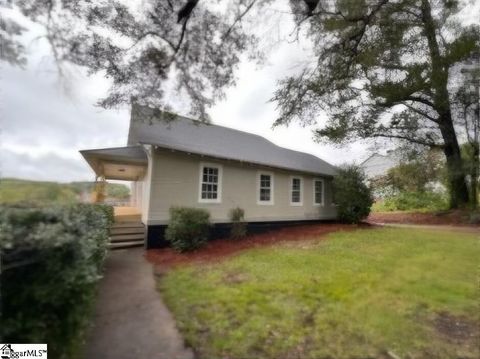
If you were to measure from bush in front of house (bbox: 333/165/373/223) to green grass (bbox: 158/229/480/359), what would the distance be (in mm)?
5488

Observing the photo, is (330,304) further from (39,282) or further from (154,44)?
(154,44)

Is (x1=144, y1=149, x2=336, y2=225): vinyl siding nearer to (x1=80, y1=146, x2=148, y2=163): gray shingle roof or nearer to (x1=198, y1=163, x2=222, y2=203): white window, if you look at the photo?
(x1=198, y1=163, x2=222, y2=203): white window

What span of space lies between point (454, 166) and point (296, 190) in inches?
357

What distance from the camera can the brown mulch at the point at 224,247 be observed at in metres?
Answer: 7.47

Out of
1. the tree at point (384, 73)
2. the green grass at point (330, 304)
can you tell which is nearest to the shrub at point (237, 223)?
the green grass at point (330, 304)

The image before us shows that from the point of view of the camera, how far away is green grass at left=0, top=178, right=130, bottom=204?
8.81 feet

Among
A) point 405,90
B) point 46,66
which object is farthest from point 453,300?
point 405,90

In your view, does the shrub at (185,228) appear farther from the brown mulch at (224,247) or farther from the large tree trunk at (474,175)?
the large tree trunk at (474,175)

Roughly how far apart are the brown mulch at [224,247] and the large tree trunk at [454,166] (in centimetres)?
734

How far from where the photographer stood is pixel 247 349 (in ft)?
10.2

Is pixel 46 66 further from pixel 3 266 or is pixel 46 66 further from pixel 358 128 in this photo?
pixel 358 128

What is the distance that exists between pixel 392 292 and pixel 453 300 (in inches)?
35.2

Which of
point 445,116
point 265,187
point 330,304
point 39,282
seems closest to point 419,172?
point 445,116

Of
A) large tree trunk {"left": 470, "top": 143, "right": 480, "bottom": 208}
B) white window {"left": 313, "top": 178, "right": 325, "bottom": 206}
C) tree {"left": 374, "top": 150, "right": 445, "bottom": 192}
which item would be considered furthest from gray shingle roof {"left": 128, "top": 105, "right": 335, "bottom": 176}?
large tree trunk {"left": 470, "top": 143, "right": 480, "bottom": 208}
